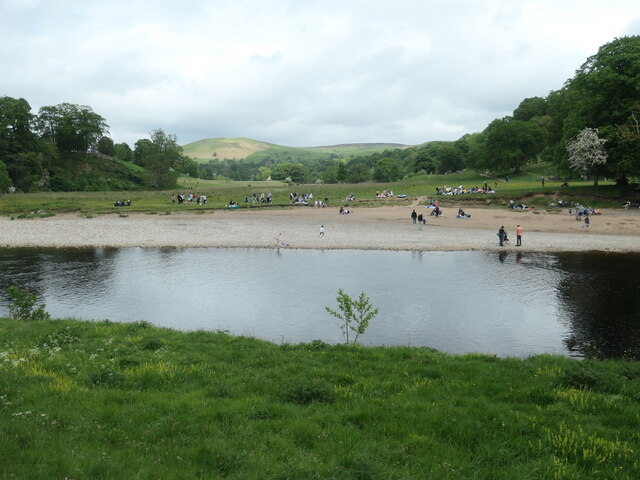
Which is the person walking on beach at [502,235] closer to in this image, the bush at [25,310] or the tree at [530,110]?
the bush at [25,310]

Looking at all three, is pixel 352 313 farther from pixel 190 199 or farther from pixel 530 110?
pixel 530 110

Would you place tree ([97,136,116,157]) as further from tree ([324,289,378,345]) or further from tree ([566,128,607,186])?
tree ([324,289,378,345])

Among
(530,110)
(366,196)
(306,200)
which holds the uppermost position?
(530,110)

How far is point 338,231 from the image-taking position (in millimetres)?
51531

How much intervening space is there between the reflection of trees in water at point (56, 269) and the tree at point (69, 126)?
337 feet

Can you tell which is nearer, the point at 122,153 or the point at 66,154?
the point at 66,154

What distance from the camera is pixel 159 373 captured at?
1085 centimetres

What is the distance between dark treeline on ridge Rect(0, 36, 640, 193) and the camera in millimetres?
57250

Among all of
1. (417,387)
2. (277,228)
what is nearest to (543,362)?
(417,387)

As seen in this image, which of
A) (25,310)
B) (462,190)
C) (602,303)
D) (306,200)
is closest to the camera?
(25,310)

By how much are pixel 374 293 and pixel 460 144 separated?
378 ft

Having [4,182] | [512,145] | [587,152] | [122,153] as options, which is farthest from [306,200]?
[122,153]

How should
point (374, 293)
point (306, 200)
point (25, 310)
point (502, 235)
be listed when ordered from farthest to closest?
point (306, 200)
point (502, 235)
point (374, 293)
point (25, 310)

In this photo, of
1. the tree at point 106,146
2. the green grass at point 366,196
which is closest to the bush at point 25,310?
the green grass at point 366,196
